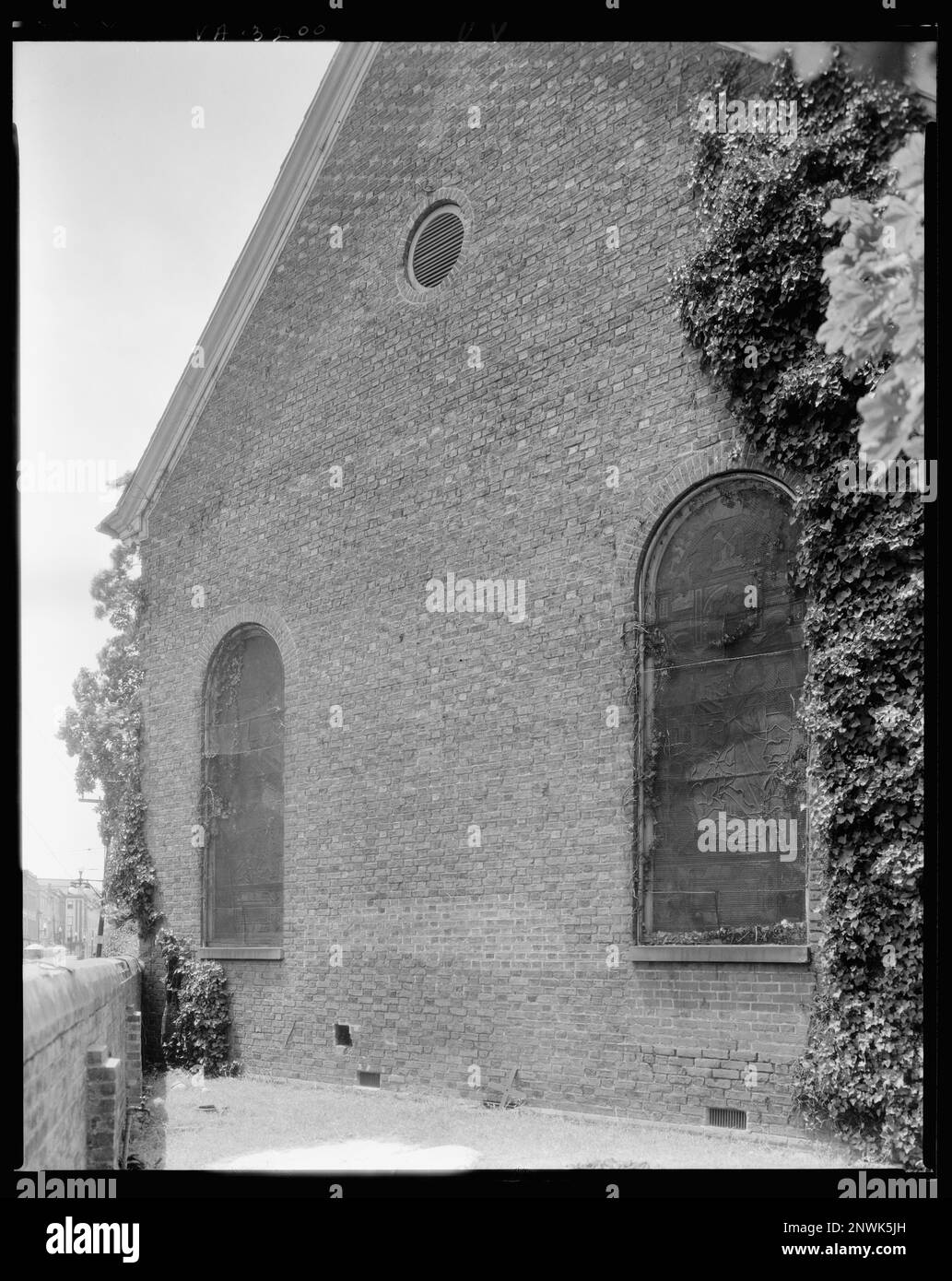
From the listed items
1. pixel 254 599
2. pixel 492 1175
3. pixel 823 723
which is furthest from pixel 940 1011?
pixel 254 599

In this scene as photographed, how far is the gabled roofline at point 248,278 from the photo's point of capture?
13.7 metres

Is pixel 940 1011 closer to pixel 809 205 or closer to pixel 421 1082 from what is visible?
pixel 809 205

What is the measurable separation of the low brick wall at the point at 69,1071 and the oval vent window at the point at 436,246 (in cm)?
696

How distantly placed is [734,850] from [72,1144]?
496 cm

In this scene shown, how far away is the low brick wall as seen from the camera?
521 centimetres

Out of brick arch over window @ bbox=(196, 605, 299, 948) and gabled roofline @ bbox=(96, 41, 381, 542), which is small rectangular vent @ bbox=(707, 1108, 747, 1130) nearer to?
brick arch over window @ bbox=(196, 605, 299, 948)

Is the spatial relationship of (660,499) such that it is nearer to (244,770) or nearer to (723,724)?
(723,724)

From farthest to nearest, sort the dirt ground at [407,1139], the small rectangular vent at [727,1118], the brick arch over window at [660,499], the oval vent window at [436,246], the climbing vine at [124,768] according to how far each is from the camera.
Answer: the climbing vine at [124,768] < the oval vent window at [436,246] < the brick arch over window at [660,499] < the small rectangular vent at [727,1118] < the dirt ground at [407,1139]

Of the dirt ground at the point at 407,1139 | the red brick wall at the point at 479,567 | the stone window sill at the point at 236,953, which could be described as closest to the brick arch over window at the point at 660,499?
the red brick wall at the point at 479,567

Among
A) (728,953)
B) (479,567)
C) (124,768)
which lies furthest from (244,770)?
(728,953)

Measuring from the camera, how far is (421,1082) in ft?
37.6

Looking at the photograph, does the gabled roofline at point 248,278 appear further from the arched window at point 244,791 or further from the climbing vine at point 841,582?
the climbing vine at point 841,582

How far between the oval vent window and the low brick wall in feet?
22.8

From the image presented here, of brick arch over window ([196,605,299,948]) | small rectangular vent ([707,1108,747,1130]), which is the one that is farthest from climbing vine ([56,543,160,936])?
small rectangular vent ([707,1108,747,1130])
